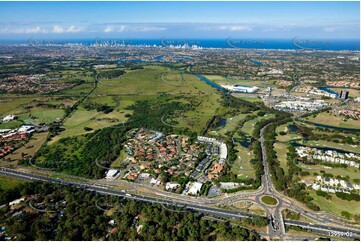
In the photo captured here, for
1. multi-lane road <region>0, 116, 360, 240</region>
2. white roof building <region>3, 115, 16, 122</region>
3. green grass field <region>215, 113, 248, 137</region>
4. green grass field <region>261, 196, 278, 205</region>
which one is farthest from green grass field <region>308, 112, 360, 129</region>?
white roof building <region>3, 115, 16, 122</region>

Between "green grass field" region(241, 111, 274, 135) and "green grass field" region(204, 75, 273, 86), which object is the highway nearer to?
"green grass field" region(241, 111, 274, 135)

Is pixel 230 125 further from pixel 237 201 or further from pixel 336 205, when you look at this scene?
pixel 336 205

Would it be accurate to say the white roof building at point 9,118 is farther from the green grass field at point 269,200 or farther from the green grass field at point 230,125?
the green grass field at point 269,200

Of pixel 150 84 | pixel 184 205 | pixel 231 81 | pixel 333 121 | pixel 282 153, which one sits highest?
pixel 231 81

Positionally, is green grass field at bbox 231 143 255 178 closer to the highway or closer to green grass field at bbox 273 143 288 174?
green grass field at bbox 273 143 288 174

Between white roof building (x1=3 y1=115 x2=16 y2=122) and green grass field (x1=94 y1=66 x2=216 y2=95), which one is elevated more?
green grass field (x1=94 y1=66 x2=216 y2=95)

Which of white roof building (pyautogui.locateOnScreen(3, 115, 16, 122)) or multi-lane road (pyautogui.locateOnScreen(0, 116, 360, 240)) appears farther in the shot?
white roof building (pyautogui.locateOnScreen(3, 115, 16, 122))

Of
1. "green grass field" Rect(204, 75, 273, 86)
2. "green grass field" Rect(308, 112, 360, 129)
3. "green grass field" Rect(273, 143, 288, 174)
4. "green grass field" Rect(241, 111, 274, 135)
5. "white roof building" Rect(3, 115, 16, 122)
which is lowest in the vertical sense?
"white roof building" Rect(3, 115, 16, 122)

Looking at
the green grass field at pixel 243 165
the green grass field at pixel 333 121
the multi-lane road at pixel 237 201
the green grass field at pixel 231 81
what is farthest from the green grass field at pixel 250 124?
the green grass field at pixel 231 81

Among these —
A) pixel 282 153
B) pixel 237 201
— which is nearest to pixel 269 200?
pixel 237 201

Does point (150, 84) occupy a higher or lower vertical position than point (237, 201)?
higher

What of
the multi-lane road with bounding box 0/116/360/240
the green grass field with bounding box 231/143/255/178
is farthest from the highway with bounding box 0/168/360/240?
the green grass field with bounding box 231/143/255/178

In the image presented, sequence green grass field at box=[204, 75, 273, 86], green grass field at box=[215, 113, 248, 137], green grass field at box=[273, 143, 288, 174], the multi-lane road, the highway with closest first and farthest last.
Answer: the highway → the multi-lane road → green grass field at box=[273, 143, 288, 174] → green grass field at box=[215, 113, 248, 137] → green grass field at box=[204, 75, 273, 86]

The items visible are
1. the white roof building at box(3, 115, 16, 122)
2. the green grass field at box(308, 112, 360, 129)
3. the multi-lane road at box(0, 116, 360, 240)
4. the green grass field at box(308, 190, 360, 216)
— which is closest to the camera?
the multi-lane road at box(0, 116, 360, 240)
